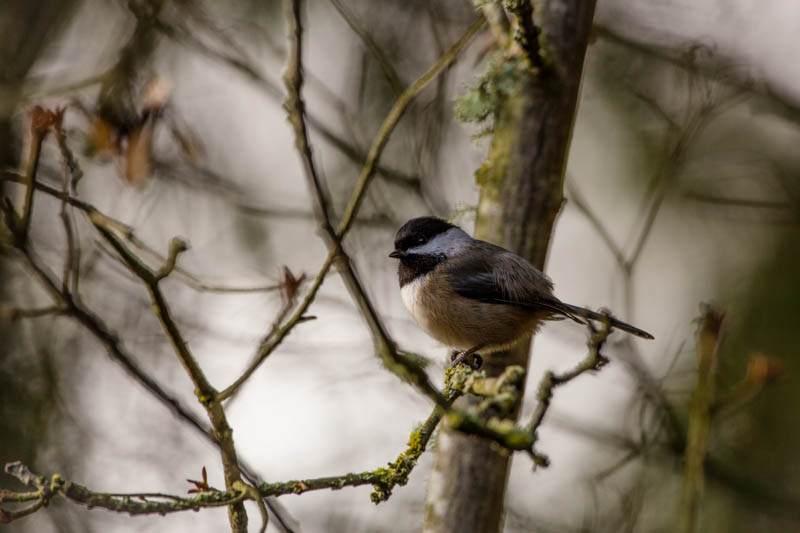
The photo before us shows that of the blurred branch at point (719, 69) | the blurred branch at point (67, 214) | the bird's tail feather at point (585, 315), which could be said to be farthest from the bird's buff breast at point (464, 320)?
the blurred branch at point (719, 69)

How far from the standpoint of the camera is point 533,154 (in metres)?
2.87

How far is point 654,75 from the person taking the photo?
6156 mm

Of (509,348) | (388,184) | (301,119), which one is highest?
(388,184)

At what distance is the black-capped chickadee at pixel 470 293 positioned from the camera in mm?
3189

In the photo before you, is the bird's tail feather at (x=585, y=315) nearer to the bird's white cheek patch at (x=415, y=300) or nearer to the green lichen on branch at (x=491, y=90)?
the bird's white cheek patch at (x=415, y=300)

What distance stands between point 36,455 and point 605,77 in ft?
17.4

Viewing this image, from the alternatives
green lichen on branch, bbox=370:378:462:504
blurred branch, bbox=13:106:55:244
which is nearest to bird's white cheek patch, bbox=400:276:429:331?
green lichen on branch, bbox=370:378:462:504

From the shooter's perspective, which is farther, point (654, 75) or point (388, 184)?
point (654, 75)

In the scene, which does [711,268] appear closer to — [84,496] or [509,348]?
[509,348]

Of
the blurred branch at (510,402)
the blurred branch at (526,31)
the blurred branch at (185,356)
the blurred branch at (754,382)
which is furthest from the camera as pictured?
the blurred branch at (754,382)

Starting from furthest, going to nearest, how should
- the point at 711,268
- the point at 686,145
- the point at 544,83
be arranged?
the point at 711,268 → the point at 686,145 → the point at 544,83

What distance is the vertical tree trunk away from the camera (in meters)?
2.84

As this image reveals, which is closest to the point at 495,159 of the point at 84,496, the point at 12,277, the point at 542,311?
the point at 542,311

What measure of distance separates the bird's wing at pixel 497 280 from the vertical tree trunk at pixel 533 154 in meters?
0.21
